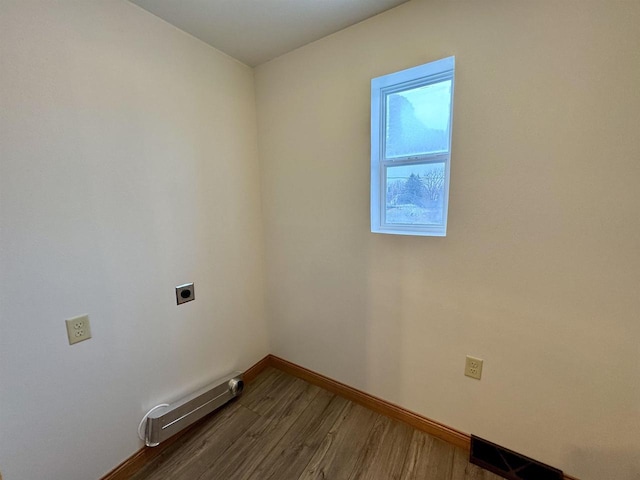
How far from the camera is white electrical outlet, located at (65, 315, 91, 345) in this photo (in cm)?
109

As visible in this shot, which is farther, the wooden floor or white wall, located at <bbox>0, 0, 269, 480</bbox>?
the wooden floor

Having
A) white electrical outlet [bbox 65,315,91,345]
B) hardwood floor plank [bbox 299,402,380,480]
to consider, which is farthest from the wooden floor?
white electrical outlet [bbox 65,315,91,345]

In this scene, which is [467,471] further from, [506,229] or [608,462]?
[506,229]

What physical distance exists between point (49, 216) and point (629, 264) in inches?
88.8

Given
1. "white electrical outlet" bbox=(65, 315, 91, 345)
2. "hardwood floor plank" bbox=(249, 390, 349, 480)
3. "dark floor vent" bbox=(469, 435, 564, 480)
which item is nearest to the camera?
"white electrical outlet" bbox=(65, 315, 91, 345)

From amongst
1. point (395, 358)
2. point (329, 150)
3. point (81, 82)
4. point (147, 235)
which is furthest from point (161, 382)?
point (329, 150)

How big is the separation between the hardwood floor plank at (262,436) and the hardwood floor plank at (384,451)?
0.47 meters

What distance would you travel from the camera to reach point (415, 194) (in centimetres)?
144

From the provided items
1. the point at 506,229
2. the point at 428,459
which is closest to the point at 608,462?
the point at 428,459

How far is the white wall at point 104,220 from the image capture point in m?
0.96

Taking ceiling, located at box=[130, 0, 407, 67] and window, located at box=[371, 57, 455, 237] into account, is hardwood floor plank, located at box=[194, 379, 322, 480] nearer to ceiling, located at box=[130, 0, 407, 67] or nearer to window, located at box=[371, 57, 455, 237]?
window, located at box=[371, 57, 455, 237]

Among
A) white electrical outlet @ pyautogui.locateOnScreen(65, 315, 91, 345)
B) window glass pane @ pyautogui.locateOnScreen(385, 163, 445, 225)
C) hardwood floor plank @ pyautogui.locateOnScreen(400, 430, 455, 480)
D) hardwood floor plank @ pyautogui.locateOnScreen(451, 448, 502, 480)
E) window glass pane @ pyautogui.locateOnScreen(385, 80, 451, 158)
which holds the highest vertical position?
window glass pane @ pyautogui.locateOnScreen(385, 80, 451, 158)

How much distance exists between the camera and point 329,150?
1.58 m

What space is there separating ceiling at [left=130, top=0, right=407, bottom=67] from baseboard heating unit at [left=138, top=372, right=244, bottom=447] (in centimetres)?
207
